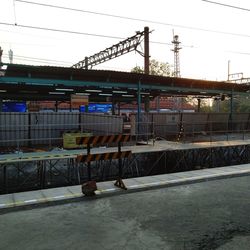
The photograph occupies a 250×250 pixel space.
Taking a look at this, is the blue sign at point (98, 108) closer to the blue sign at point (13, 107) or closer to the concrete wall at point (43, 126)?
the blue sign at point (13, 107)

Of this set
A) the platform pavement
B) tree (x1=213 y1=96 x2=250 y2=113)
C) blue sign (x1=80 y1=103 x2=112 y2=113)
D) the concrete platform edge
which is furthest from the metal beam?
tree (x1=213 y1=96 x2=250 y2=113)

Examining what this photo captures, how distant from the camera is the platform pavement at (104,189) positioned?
8.02m

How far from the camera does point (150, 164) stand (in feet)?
57.5

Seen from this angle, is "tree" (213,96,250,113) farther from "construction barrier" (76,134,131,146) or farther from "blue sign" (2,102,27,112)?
"construction barrier" (76,134,131,146)

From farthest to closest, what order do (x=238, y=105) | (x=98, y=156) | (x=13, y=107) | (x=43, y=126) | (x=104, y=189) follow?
(x=238, y=105), (x=13, y=107), (x=43, y=126), (x=104, y=189), (x=98, y=156)

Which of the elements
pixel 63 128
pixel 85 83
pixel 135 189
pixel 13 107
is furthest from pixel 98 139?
pixel 13 107

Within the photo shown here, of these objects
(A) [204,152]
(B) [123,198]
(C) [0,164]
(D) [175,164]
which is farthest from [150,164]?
(B) [123,198]

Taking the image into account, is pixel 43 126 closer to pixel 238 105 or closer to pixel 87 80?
pixel 87 80

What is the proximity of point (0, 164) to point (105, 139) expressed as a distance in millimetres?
4851

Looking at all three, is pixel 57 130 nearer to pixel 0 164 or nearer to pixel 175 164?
pixel 175 164

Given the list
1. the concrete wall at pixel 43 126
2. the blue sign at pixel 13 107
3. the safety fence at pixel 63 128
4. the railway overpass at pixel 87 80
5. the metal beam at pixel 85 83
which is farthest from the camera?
the blue sign at pixel 13 107

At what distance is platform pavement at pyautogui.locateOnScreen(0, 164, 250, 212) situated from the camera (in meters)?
8.02

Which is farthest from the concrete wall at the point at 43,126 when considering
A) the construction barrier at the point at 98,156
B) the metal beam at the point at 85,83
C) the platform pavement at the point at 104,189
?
the construction barrier at the point at 98,156

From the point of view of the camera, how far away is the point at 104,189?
936 centimetres
